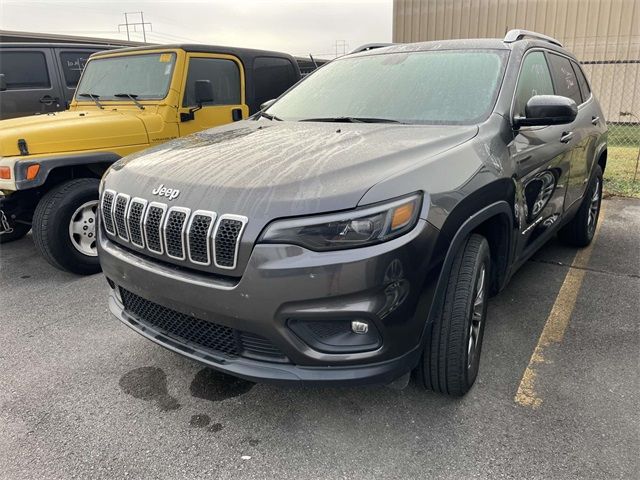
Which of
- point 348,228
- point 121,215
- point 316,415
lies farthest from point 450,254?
point 121,215

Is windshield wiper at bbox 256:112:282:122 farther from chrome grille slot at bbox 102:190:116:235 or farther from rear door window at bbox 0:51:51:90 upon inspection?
rear door window at bbox 0:51:51:90

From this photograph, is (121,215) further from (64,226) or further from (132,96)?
(132,96)

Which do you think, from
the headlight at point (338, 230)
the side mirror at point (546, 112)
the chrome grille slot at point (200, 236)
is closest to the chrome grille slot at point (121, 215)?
the chrome grille slot at point (200, 236)

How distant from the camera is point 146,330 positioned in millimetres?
2568

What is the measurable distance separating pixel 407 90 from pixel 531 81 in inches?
33.1

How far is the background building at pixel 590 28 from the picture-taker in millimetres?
15336

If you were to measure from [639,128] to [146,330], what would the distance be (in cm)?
1509

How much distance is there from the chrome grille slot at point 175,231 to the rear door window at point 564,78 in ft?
9.86

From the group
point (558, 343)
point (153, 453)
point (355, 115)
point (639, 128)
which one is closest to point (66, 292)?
point (153, 453)

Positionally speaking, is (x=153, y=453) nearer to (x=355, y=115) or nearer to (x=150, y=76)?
(x=355, y=115)

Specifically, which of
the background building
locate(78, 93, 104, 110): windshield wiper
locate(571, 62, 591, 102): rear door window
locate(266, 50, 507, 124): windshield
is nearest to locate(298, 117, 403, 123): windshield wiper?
locate(266, 50, 507, 124): windshield

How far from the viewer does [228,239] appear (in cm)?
205

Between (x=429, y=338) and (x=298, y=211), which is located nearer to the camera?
(x=298, y=211)

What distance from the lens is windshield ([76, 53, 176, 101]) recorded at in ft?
16.7
